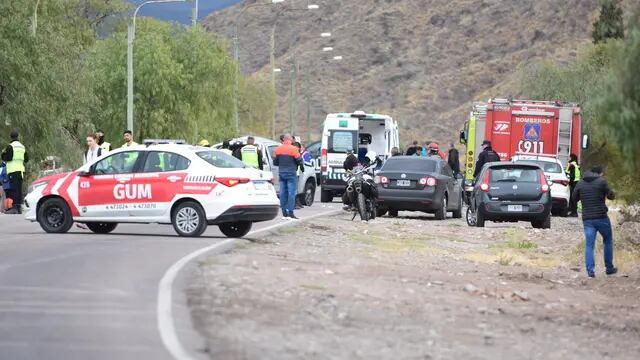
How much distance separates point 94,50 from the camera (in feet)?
216

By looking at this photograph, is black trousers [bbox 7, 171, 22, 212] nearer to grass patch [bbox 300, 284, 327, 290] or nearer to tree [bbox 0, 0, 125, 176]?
tree [bbox 0, 0, 125, 176]

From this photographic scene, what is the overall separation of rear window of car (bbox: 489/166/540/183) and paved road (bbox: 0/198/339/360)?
30.4 feet

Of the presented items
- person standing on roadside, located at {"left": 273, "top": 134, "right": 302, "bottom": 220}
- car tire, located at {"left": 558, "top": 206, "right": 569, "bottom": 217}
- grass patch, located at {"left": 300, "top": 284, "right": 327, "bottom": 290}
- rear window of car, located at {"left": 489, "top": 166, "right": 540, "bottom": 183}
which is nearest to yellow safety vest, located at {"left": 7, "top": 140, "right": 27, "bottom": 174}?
person standing on roadside, located at {"left": 273, "top": 134, "right": 302, "bottom": 220}

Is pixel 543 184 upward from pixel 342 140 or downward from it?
downward

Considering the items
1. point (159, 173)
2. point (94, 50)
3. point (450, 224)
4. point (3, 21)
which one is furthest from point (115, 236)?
point (94, 50)

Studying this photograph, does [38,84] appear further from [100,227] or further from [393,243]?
[393,243]

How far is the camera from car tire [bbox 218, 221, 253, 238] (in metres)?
25.4

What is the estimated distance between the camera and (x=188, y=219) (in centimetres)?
2442

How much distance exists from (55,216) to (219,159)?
3.18m

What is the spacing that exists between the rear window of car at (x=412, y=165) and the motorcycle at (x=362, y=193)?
5.98 feet

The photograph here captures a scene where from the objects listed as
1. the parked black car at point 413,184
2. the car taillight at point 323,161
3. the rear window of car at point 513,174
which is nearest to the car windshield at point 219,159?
the rear window of car at point 513,174

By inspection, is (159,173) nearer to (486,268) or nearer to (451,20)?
(486,268)

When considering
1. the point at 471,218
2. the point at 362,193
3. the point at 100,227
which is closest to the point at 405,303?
the point at 100,227

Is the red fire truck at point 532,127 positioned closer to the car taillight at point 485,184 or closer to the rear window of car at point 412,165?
the rear window of car at point 412,165
